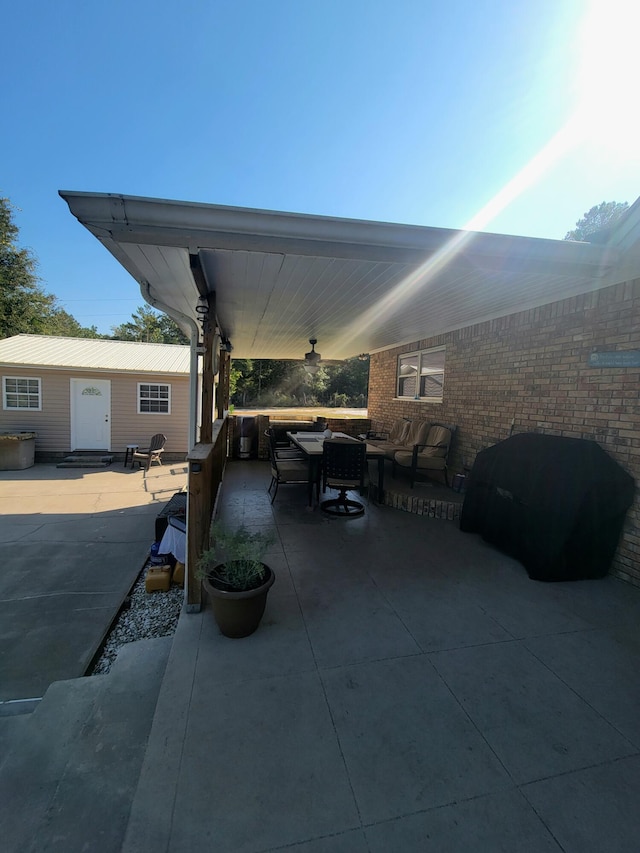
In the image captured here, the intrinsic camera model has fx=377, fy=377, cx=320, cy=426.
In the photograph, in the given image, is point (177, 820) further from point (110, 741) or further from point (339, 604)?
point (339, 604)

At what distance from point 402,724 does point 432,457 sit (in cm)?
417

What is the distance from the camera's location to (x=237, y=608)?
2275 mm

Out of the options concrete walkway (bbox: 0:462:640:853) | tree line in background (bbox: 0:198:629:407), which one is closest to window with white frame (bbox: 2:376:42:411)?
concrete walkway (bbox: 0:462:640:853)

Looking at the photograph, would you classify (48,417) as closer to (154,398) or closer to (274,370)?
(154,398)

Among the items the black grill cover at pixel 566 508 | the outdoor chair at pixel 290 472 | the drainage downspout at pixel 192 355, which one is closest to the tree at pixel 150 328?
the outdoor chair at pixel 290 472

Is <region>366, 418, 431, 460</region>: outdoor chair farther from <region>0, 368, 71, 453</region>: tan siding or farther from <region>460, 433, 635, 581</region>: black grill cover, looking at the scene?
<region>0, 368, 71, 453</region>: tan siding

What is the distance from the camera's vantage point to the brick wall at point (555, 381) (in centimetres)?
315

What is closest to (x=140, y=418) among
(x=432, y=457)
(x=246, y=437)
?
(x=246, y=437)

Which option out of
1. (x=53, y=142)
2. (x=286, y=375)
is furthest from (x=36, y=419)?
(x=286, y=375)

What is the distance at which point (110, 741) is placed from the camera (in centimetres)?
178

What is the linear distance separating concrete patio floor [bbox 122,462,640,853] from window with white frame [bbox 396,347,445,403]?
13.3 feet

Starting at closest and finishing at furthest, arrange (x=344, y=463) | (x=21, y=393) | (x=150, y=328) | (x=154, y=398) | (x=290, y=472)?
(x=344, y=463) < (x=290, y=472) < (x=21, y=393) < (x=154, y=398) < (x=150, y=328)

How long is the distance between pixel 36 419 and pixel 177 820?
11814 mm

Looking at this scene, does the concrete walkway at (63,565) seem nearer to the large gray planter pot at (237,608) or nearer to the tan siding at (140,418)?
the large gray planter pot at (237,608)
